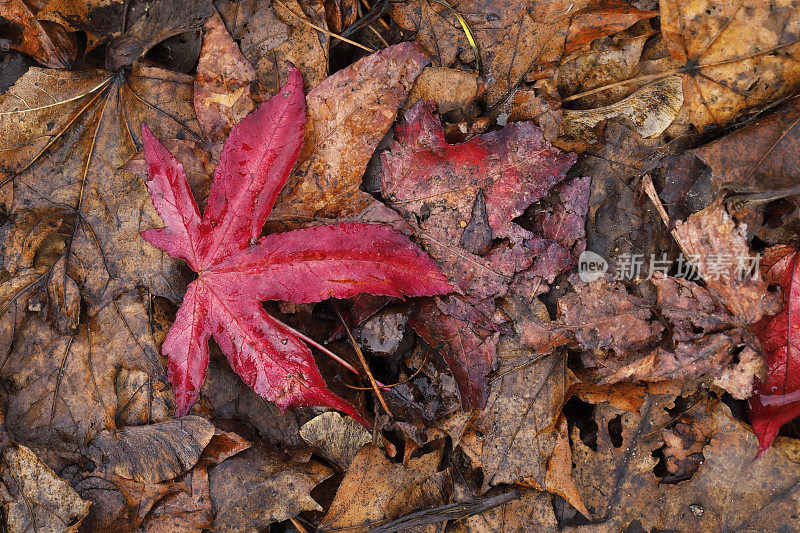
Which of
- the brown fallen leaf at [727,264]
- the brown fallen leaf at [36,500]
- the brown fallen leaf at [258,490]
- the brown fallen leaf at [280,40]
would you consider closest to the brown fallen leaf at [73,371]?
the brown fallen leaf at [36,500]

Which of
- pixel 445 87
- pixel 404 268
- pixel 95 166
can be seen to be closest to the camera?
pixel 404 268

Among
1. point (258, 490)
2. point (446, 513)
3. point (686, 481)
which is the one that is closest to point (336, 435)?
point (258, 490)

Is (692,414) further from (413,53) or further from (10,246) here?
(10,246)

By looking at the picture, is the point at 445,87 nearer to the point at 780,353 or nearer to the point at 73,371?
the point at 780,353

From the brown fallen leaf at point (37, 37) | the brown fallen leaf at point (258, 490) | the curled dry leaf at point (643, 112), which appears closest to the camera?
the curled dry leaf at point (643, 112)

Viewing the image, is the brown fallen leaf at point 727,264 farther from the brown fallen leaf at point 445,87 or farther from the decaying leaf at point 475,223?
the brown fallen leaf at point 445,87

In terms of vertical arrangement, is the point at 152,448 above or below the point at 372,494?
above

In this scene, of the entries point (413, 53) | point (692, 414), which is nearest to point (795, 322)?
point (692, 414)
